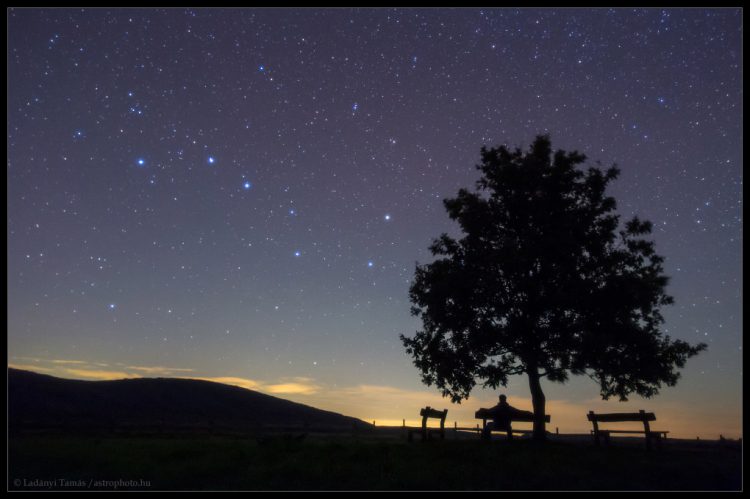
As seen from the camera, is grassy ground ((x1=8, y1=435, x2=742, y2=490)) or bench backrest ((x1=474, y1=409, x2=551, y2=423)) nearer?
grassy ground ((x1=8, y1=435, x2=742, y2=490))

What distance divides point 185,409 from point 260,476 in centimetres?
8088

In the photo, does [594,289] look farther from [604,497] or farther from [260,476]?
[260,476]

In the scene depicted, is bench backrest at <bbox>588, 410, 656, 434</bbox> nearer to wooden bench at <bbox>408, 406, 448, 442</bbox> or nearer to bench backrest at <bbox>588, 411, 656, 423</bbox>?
bench backrest at <bbox>588, 411, 656, 423</bbox>

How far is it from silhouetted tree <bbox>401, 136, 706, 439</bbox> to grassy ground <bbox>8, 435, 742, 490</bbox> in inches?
131

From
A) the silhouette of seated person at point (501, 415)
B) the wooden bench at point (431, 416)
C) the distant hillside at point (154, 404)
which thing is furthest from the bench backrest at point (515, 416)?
the distant hillside at point (154, 404)

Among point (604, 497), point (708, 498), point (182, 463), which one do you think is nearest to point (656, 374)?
point (708, 498)

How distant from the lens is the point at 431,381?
883 inches

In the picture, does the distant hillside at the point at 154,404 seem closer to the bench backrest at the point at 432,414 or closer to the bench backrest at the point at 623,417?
the bench backrest at the point at 432,414

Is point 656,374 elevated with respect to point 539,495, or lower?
elevated

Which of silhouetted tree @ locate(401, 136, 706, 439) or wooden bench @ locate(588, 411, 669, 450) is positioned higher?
A: silhouetted tree @ locate(401, 136, 706, 439)

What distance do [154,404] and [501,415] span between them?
271 ft

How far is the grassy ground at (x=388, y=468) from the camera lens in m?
13.7

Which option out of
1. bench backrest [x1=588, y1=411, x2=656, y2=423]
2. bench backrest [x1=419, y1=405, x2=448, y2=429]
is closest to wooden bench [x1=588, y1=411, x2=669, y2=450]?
bench backrest [x1=588, y1=411, x2=656, y2=423]

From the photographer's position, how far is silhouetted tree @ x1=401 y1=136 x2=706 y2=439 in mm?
20250
